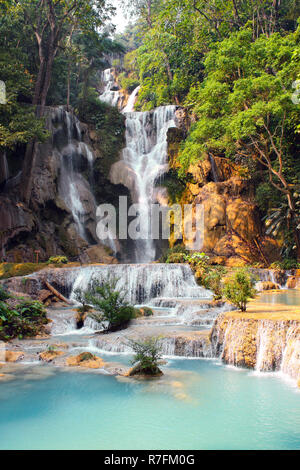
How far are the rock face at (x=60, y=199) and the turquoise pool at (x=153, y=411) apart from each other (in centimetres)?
1309

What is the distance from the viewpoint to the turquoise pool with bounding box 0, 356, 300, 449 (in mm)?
4219

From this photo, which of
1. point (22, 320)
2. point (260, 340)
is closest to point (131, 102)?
point (22, 320)

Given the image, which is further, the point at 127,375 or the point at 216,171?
the point at 216,171

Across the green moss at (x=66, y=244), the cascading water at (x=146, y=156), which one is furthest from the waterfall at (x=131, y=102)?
the green moss at (x=66, y=244)

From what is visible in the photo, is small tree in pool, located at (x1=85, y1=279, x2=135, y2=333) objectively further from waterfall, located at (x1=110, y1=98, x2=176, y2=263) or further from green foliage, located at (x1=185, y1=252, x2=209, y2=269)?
waterfall, located at (x1=110, y1=98, x2=176, y2=263)

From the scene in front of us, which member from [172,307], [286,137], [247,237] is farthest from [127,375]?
[286,137]

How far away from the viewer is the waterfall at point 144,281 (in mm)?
14820

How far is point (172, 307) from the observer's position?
12.8 m

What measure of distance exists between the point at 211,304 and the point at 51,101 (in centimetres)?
2012

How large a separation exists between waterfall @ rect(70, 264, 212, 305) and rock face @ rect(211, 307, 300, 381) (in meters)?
7.34

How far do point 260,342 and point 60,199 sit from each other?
16.7 meters

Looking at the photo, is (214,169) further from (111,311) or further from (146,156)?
(111,311)

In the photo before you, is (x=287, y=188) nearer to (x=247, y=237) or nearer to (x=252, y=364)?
(x=247, y=237)

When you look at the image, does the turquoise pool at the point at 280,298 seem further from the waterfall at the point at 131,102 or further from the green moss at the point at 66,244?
the waterfall at the point at 131,102
